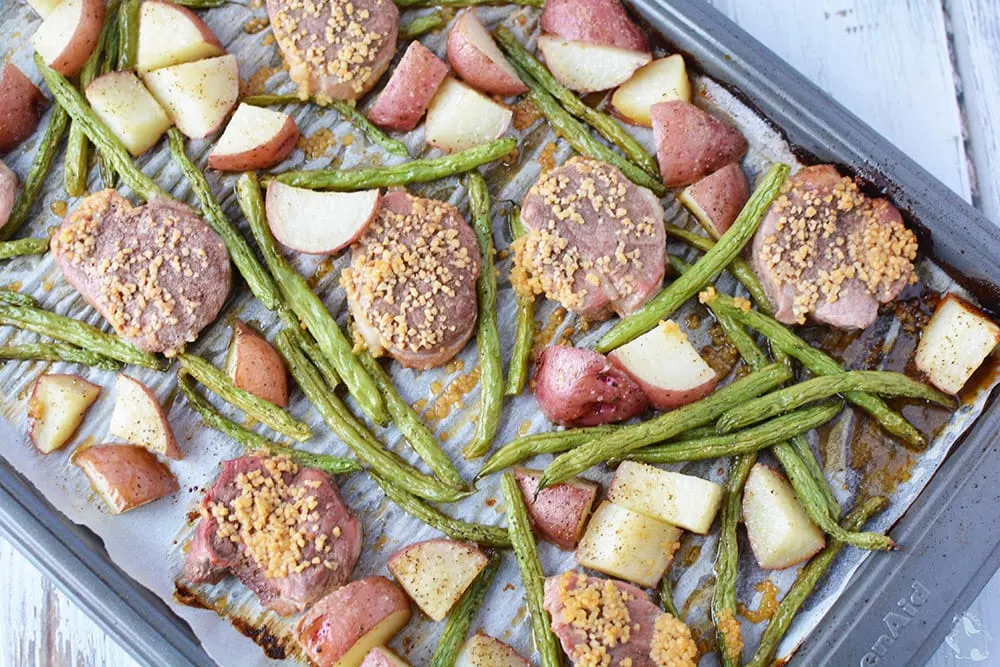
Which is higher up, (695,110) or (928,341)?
(695,110)

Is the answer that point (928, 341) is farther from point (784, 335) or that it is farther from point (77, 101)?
point (77, 101)

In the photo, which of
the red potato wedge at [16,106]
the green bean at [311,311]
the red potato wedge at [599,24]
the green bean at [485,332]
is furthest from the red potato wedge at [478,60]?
the red potato wedge at [16,106]

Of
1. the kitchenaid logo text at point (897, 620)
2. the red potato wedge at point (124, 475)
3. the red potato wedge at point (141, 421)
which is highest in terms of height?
the red potato wedge at point (141, 421)

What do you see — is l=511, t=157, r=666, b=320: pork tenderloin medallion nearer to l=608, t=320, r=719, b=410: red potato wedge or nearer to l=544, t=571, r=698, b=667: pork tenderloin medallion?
l=608, t=320, r=719, b=410: red potato wedge

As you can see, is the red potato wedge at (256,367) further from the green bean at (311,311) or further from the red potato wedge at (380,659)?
the red potato wedge at (380,659)

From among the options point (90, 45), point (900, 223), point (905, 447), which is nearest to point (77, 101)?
point (90, 45)

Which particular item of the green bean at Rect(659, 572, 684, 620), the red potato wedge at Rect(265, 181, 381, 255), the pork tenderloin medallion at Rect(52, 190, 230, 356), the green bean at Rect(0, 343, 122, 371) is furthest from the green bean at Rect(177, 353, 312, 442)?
the green bean at Rect(659, 572, 684, 620)

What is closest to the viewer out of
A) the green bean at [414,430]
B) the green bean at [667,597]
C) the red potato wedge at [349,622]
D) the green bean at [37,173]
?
the red potato wedge at [349,622]
